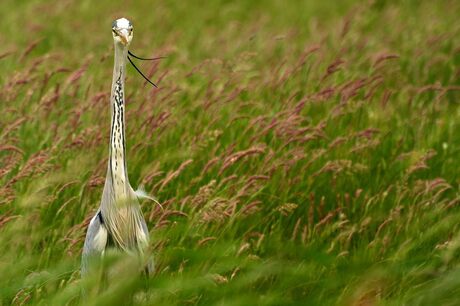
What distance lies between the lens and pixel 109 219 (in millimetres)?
3688

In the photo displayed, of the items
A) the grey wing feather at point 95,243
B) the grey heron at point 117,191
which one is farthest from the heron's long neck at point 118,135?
the grey wing feather at point 95,243

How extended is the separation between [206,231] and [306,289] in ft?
3.02

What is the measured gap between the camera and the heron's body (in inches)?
143

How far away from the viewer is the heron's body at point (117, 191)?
364 cm

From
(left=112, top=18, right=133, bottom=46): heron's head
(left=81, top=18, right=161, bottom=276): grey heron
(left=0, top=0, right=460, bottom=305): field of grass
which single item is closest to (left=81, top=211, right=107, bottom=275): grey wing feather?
(left=81, top=18, right=161, bottom=276): grey heron

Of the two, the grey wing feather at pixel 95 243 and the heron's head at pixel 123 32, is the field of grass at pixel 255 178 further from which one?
the heron's head at pixel 123 32

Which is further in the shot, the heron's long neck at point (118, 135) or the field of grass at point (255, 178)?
the heron's long neck at point (118, 135)

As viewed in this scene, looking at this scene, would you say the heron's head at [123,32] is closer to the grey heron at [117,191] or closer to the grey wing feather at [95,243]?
the grey heron at [117,191]

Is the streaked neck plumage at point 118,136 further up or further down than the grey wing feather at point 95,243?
further up

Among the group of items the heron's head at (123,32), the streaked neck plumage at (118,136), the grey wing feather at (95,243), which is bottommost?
the grey wing feather at (95,243)

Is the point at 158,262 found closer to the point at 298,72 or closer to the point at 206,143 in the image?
the point at 206,143

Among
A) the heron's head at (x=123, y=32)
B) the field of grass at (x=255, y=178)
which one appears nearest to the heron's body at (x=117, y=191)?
the heron's head at (x=123, y=32)

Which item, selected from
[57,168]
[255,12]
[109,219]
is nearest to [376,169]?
[57,168]

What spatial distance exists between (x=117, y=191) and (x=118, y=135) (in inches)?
8.3
